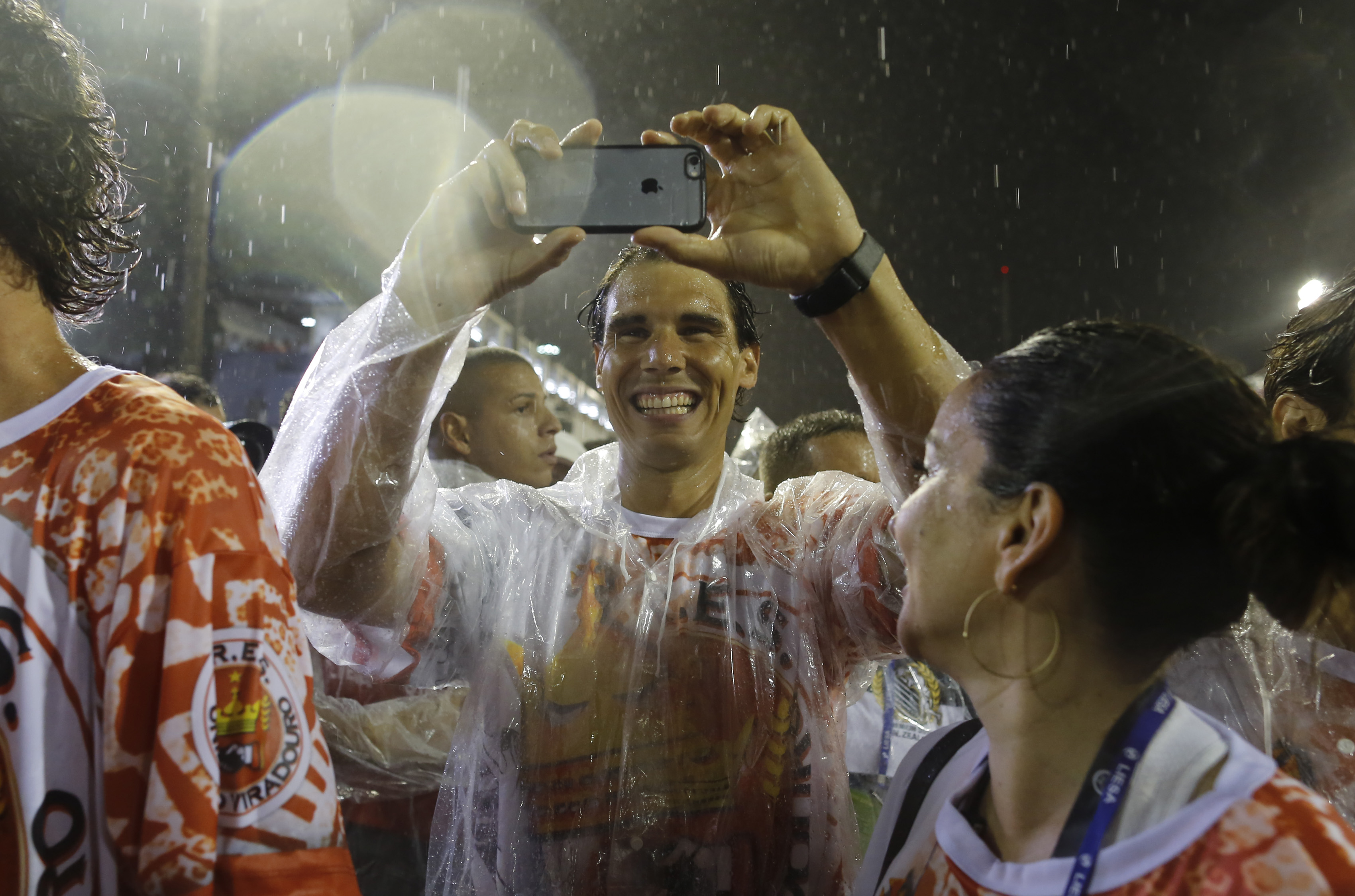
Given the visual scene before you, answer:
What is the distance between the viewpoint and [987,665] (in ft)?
3.79

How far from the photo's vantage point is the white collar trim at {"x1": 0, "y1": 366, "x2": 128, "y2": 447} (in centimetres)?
95

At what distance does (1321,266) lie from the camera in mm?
9305

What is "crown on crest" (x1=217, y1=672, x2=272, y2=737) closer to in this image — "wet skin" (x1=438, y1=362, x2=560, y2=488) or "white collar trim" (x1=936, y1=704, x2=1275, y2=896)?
"white collar trim" (x1=936, y1=704, x2=1275, y2=896)

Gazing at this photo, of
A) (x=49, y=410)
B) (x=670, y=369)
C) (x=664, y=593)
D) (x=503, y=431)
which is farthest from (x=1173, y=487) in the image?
(x=503, y=431)

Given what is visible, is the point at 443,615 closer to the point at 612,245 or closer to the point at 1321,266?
the point at 612,245

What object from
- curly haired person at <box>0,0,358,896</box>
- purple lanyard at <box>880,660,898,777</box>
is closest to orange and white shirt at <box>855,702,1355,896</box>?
curly haired person at <box>0,0,358,896</box>

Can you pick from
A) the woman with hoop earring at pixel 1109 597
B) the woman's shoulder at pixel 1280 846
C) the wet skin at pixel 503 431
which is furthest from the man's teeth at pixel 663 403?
the wet skin at pixel 503 431

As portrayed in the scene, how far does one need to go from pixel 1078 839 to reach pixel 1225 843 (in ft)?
0.52

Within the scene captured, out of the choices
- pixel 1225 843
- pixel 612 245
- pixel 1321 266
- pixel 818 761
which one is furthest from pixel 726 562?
pixel 1321 266

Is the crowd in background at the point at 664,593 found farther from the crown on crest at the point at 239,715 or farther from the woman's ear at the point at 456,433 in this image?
the woman's ear at the point at 456,433

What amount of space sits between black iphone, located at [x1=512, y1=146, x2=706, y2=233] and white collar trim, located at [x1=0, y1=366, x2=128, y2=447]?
2.04ft

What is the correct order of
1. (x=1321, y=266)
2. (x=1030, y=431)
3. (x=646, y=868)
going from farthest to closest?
1. (x=1321, y=266)
2. (x=646, y=868)
3. (x=1030, y=431)

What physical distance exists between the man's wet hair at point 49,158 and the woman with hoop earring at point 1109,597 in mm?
1139

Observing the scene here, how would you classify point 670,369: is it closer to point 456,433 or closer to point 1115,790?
point 1115,790
